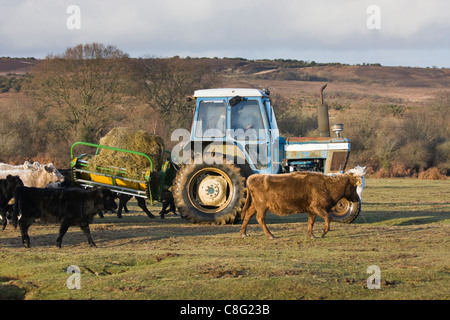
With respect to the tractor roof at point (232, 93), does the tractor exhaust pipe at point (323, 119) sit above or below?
below

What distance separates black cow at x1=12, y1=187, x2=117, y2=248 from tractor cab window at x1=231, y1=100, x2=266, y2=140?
3661 millimetres

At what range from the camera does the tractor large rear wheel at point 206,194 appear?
13625mm

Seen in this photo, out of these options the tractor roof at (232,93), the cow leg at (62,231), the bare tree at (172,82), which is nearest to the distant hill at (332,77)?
the bare tree at (172,82)

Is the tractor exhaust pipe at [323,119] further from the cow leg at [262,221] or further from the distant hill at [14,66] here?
the distant hill at [14,66]

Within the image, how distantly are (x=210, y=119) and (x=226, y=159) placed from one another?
1.05m

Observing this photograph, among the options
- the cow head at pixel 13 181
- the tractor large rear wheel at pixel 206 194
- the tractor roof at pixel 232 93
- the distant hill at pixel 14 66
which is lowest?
the tractor large rear wheel at pixel 206 194

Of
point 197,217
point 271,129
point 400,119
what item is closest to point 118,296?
point 197,217

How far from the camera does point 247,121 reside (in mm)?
14117

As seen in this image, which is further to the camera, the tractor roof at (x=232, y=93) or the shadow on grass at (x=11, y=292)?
the tractor roof at (x=232, y=93)

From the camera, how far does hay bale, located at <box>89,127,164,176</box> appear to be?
14.1 meters

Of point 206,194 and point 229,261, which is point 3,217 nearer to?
point 206,194

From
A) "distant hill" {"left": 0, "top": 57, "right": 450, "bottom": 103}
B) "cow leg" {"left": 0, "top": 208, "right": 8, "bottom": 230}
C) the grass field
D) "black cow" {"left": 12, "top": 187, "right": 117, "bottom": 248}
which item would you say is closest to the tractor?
the grass field

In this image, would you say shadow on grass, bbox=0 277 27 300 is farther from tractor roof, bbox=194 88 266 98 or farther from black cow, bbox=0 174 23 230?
tractor roof, bbox=194 88 266 98

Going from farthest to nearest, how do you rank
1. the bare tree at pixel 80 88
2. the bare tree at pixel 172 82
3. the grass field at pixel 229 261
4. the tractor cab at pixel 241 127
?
1. the bare tree at pixel 172 82
2. the bare tree at pixel 80 88
3. the tractor cab at pixel 241 127
4. the grass field at pixel 229 261
